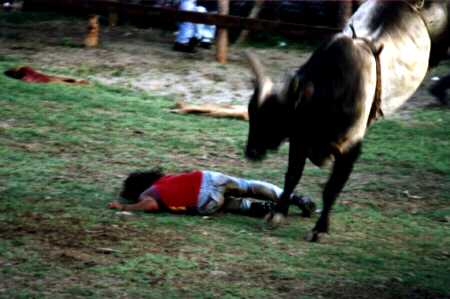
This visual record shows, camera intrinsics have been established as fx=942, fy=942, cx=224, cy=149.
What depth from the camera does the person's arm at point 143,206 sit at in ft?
21.4

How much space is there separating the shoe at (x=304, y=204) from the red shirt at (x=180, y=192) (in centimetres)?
73

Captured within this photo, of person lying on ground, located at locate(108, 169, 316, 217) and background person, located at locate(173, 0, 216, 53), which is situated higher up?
person lying on ground, located at locate(108, 169, 316, 217)

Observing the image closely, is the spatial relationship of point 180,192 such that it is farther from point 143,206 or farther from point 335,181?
point 335,181

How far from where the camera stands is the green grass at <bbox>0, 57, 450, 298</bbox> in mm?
5164

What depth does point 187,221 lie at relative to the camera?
641cm

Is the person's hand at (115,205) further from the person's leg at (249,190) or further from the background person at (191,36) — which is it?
the background person at (191,36)

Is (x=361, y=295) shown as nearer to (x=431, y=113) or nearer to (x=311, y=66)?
(x=311, y=66)

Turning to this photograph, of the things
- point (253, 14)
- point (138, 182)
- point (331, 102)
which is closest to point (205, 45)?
point (253, 14)

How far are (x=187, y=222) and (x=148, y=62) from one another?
7002 millimetres

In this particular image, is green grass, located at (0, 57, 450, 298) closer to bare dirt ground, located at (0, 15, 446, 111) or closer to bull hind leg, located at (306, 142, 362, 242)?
bull hind leg, located at (306, 142, 362, 242)

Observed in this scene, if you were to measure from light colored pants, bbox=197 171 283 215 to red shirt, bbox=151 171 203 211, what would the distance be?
42 mm

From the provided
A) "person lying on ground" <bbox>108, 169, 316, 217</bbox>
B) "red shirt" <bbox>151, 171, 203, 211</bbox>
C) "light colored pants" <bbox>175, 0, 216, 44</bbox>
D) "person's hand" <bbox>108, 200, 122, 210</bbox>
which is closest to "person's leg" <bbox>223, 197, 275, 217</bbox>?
"person lying on ground" <bbox>108, 169, 316, 217</bbox>

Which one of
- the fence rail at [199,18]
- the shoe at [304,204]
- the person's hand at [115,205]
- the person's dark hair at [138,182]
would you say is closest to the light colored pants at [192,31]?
the fence rail at [199,18]

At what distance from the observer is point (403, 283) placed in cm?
539
